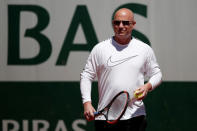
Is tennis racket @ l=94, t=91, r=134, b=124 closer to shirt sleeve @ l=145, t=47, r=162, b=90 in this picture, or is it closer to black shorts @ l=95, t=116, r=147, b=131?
black shorts @ l=95, t=116, r=147, b=131

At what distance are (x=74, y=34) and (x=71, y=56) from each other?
0.75ft

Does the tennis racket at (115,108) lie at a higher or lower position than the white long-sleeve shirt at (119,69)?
lower

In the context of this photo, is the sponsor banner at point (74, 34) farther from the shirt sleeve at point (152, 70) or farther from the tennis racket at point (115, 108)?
the tennis racket at point (115, 108)

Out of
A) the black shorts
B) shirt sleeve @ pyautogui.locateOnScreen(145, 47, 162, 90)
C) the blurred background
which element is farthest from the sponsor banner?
the black shorts

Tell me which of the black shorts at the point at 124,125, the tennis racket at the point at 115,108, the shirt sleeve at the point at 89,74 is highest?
the shirt sleeve at the point at 89,74

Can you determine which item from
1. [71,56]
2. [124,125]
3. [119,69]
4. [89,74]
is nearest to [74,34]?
[71,56]

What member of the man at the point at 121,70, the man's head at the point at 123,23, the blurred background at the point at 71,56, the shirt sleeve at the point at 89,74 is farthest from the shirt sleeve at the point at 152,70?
the blurred background at the point at 71,56

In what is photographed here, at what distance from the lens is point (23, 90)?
4078 mm

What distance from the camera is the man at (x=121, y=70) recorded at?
2580 millimetres

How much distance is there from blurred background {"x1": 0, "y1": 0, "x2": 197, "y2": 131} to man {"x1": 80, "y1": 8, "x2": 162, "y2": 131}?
137 centimetres

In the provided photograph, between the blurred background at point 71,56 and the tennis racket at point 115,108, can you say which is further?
the blurred background at point 71,56

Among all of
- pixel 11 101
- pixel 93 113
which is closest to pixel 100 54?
pixel 93 113

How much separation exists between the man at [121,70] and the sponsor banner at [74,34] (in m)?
1.37

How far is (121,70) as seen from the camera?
8.43ft
